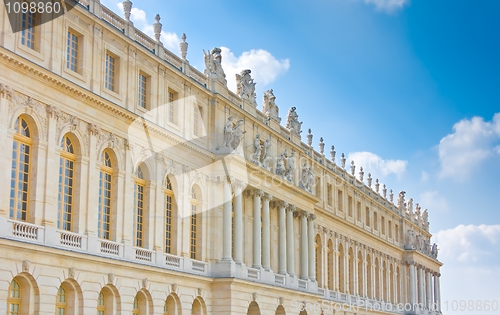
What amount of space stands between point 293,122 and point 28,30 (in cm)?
2811

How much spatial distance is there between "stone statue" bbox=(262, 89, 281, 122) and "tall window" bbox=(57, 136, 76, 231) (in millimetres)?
20470

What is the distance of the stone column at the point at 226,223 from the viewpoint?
41.0 m

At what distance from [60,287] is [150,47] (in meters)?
12.9

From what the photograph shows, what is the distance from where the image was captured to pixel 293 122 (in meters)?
54.6

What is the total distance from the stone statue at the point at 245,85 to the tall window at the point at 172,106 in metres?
7.80

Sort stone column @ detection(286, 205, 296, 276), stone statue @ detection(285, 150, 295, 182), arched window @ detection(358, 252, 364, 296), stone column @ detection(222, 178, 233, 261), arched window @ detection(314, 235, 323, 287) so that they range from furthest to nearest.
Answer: arched window @ detection(358, 252, 364, 296), arched window @ detection(314, 235, 323, 287), stone statue @ detection(285, 150, 295, 182), stone column @ detection(286, 205, 296, 276), stone column @ detection(222, 178, 233, 261)

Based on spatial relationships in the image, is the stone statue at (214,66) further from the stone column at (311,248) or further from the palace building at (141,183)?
the stone column at (311,248)

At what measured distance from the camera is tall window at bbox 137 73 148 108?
3628 cm

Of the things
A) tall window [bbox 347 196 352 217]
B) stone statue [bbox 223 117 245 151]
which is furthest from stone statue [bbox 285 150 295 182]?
tall window [bbox 347 196 352 217]

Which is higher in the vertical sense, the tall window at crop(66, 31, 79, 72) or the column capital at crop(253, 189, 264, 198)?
the tall window at crop(66, 31, 79, 72)

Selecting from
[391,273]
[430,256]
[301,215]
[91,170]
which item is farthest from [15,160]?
[430,256]

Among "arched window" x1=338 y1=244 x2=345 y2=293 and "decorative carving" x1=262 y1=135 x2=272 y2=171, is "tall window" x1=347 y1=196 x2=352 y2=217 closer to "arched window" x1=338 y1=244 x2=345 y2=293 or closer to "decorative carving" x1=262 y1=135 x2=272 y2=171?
"arched window" x1=338 y1=244 x2=345 y2=293

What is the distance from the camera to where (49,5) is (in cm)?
2981

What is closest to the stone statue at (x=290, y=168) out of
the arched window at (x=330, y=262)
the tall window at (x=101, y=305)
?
the arched window at (x=330, y=262)
